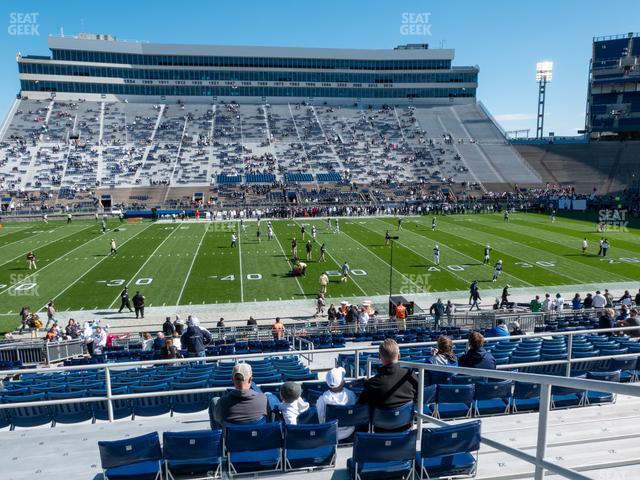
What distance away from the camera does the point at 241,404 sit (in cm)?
503

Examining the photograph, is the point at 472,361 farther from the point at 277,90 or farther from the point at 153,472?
the point at 277,90

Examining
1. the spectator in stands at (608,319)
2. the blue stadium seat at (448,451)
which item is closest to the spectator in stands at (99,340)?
the blue stadium seat at (448,451)

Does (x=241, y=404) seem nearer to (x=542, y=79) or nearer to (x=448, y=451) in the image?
(x=448, y=451)

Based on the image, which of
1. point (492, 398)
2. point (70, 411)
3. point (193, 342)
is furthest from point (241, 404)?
point (193, 342)

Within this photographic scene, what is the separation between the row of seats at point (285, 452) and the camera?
4434 millimetres

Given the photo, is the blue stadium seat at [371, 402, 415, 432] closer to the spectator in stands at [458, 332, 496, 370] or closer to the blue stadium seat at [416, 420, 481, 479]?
the blue stadium seat at [416, 420, 481, 479]

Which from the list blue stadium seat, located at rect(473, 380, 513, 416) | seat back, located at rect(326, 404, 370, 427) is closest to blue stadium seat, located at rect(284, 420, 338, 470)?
seat back, located at rect(326, 404, 370, 427)

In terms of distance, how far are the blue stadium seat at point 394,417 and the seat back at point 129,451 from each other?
2.09m

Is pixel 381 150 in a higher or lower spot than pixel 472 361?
higher

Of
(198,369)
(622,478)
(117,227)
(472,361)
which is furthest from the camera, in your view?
(117,227)

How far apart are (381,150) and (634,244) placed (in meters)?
44.5

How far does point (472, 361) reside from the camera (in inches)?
247

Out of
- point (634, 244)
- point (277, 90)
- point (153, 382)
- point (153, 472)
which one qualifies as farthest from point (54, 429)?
point (277, 90)

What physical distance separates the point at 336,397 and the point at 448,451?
128cm
